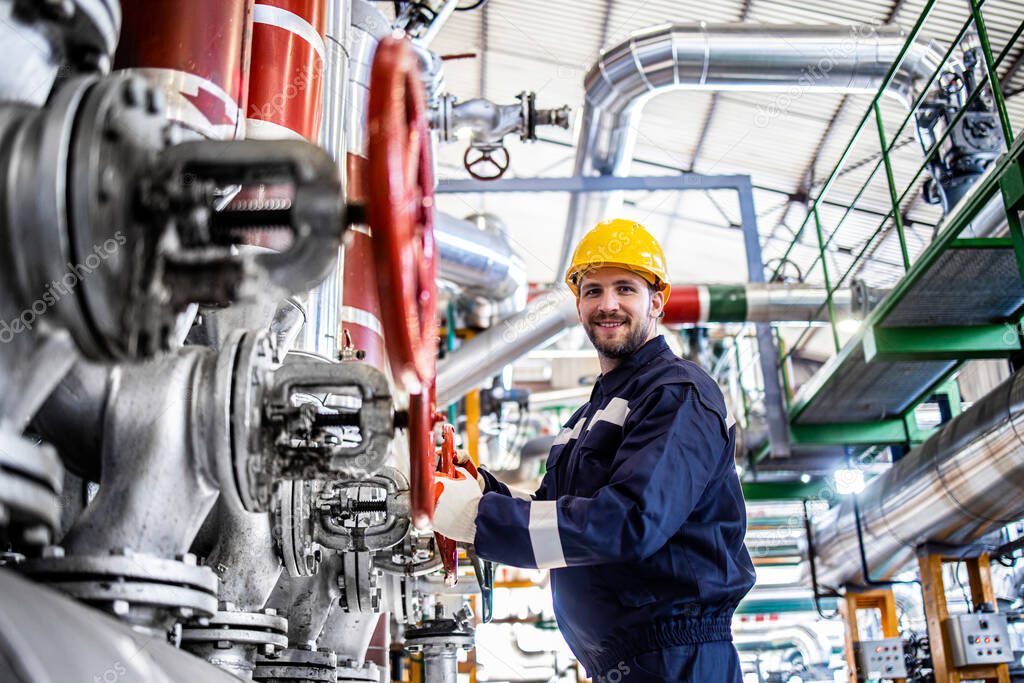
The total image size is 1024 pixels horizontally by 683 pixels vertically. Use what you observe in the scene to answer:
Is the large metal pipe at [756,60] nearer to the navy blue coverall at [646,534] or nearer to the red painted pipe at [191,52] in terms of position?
the navy blue coverall at [646,534]

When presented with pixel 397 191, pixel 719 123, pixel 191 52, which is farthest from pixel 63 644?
pixel 719 123

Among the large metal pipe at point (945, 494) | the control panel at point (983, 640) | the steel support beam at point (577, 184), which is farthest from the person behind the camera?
the steel support beam at point (577, 184)

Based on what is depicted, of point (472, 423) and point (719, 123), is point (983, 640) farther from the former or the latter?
point (719, 123)

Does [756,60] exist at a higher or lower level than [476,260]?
higher

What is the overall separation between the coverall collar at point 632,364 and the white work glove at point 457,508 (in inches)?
26.3

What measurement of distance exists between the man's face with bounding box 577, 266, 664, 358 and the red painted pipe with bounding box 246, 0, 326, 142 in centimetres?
78

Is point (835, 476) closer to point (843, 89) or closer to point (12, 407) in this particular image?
point (843, 89)

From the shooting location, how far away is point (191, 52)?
1.26 metres

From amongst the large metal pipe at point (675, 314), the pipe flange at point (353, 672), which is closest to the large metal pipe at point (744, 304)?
the large metal pipe at point (675, 314)

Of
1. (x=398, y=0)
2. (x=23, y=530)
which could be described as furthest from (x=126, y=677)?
(x=398, y=0)

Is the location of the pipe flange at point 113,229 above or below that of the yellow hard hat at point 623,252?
below

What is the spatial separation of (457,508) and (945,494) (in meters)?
3.80

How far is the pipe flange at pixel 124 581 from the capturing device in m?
0.91

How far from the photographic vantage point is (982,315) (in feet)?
14.8
